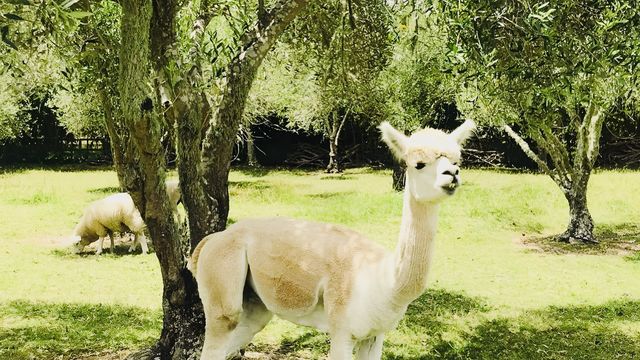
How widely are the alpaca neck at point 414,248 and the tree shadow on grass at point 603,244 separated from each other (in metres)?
11.8

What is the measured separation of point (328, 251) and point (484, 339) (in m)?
4.55

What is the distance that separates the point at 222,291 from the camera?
5.46m

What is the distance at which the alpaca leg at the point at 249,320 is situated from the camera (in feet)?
19.0

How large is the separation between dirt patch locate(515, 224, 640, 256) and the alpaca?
11.5 meters

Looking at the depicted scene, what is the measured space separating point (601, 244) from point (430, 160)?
1338cm

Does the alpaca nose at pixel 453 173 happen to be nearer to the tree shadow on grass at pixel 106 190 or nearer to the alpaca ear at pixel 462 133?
the alpaca ear at pixel 462 133

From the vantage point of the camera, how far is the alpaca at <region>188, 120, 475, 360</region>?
15.4ft

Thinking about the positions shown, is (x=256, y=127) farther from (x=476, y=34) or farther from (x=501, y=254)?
(x=476, y=34)

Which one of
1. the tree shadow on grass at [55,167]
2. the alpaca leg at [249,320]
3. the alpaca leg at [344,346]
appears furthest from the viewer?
the tree shadow on grass at [55,167]

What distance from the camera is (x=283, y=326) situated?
30.9 feet

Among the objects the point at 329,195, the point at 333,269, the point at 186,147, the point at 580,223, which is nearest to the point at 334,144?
the point at 329,195

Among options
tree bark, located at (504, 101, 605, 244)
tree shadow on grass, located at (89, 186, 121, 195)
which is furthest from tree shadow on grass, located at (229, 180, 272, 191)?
tree bark, located at (504, 101, 605, 244)

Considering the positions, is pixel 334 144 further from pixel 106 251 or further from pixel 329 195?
pixel 106 251

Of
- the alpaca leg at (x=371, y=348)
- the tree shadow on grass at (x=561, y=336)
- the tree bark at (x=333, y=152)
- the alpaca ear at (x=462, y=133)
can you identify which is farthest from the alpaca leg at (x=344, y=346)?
the tree bark at (x=333, y=152)
